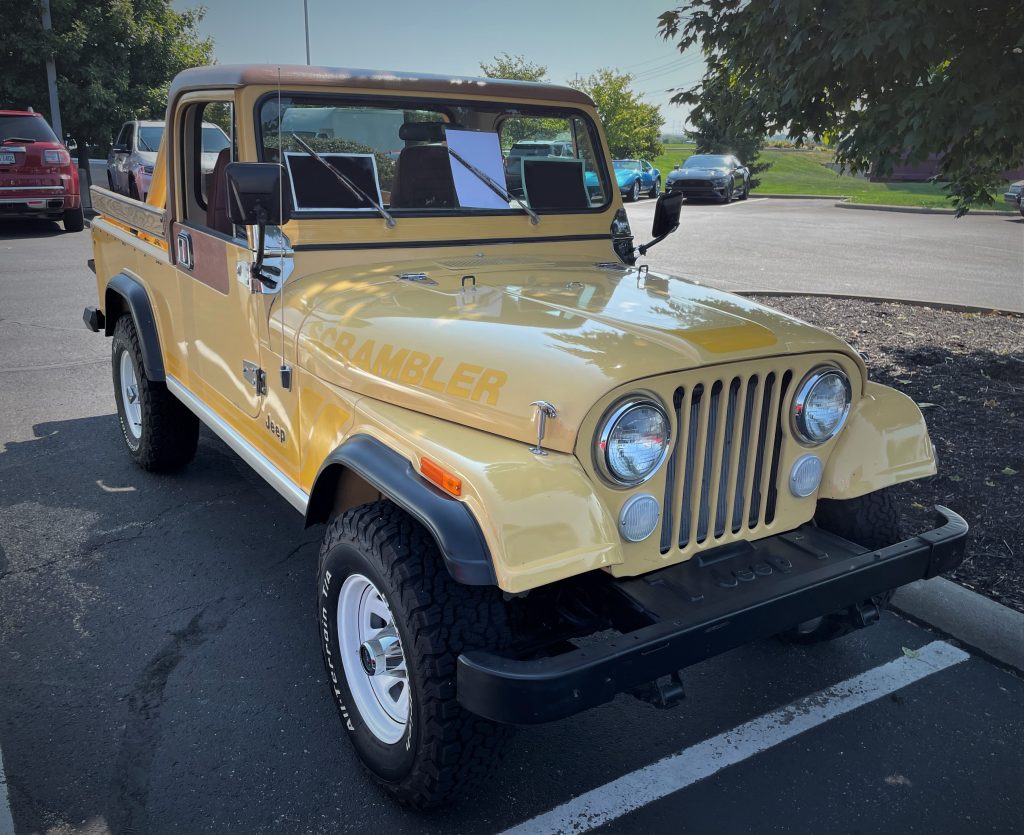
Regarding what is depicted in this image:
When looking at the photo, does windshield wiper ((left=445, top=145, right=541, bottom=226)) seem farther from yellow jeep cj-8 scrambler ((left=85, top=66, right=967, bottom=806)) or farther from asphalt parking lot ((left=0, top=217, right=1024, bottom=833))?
asphalt parking lot ((left=0, top=217, right=1024, bottom=833))

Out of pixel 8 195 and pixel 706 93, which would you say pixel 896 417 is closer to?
pixel 706 93

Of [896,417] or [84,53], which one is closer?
[896,417]

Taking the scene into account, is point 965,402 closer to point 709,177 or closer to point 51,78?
point 51,78

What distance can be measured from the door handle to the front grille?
7.79 ft

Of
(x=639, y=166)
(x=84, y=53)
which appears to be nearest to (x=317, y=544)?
(x=84, y=53)

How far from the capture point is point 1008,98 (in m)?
4.43

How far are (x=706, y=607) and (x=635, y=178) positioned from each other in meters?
22.4

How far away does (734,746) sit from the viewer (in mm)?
2746

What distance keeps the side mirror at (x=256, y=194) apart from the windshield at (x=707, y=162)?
2478 cm

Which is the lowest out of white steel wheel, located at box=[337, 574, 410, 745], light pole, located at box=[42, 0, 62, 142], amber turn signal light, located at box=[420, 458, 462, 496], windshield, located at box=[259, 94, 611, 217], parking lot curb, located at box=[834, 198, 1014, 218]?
white steel wheel, located at box=[337, 574, 410, 745]

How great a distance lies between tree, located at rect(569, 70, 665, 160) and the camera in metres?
37.7

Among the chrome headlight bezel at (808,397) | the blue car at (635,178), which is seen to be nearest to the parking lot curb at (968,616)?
the chrome headlight bezel at (808,397)

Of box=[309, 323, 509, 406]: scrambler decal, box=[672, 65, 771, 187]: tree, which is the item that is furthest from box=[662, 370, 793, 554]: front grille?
box=[672, 65, 771, 187]: tree

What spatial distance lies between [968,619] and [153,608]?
3.19m
